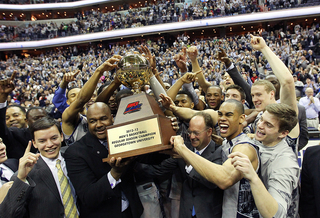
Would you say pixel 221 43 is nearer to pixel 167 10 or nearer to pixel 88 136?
pixel 167 10

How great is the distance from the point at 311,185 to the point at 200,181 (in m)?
0.85

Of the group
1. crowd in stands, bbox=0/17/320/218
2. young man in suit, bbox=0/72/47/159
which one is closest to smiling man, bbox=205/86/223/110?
crowd in stands, bbox=0/17/320/218

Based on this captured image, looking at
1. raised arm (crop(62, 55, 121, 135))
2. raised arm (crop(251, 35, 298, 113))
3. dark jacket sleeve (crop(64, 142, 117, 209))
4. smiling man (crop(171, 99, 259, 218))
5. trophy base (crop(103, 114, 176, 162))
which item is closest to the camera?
smiling man (crop(171, 99, 259, 218))

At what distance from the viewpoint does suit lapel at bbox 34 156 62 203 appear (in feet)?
6.03

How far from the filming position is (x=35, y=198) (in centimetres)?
176

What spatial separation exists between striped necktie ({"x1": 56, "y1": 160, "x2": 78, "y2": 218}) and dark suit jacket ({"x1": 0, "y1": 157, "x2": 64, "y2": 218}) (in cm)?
4

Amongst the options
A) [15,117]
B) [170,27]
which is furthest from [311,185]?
[170,27]

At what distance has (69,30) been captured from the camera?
25.3 metres

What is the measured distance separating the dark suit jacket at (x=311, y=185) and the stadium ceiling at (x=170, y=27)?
66.2 feet

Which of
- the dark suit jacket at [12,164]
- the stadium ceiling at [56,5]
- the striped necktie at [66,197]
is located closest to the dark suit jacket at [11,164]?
the dark suit jacket at [12,164]

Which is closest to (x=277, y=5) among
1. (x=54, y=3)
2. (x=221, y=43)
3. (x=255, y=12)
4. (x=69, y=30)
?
(x=255, y=12)

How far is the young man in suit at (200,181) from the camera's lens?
183 cm

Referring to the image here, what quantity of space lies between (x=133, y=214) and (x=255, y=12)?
2123 cm

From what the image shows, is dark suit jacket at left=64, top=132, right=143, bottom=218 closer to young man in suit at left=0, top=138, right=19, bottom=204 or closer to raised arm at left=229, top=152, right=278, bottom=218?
young man in suit at left=0, top=138, right=19, bottom=204
